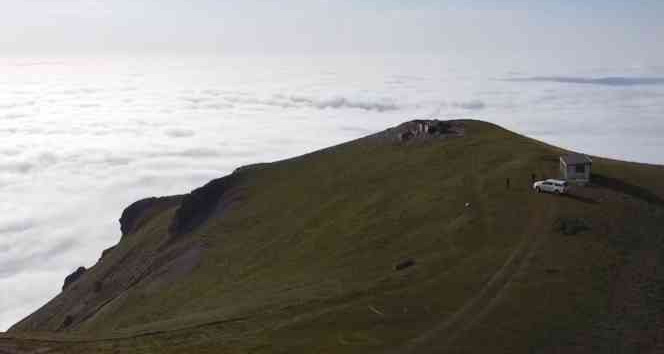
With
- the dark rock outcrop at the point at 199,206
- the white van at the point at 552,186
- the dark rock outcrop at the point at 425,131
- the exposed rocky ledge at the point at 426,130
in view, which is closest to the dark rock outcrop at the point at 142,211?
the dark rock outcrop at the point at 199,206

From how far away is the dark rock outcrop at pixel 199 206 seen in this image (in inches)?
4690

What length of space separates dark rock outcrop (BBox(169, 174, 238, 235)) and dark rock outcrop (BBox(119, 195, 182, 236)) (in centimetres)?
2547

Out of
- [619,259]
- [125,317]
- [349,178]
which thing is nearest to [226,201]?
[349,178]

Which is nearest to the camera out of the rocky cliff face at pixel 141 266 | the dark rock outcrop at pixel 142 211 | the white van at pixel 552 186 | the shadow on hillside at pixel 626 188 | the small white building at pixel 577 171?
the shadow on hillside at pixel 626 188

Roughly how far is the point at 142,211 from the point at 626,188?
116 m

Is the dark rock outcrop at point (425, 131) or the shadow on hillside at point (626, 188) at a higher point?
the dark rock outcrop at point (425, 131)

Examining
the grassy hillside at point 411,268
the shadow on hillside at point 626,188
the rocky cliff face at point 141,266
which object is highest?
the shadow on hillside at point 626,188

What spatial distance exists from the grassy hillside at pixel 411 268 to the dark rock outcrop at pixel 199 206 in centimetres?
333

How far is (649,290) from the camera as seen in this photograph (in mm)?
46875

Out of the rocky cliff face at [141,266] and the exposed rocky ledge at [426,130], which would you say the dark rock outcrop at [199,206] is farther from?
the exposed rocky ledge at [426,130]

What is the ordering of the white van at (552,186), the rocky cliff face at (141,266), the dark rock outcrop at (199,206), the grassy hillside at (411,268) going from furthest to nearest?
the dark rock outcrop at (199,206) < the rocky cliff face at (141,266) < the white van at (552,186) < the grassy hillside at (411,268)

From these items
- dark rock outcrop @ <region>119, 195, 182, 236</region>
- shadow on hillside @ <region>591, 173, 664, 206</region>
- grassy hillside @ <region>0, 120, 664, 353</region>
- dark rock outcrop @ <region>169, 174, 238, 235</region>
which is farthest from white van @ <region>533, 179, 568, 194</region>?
dark rock outcrop @ <region>119, 195, 182, 236</region>

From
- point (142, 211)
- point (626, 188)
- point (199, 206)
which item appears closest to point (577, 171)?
point (626, 188)

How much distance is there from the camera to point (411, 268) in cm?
5569
